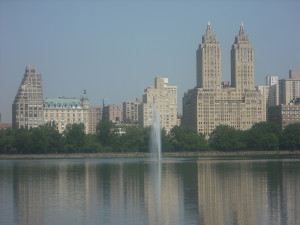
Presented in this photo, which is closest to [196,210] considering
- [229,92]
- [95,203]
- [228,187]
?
[95,203]

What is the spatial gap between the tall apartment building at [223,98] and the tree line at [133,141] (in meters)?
33.5

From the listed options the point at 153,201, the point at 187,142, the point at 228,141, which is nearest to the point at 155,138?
the point at 187,142

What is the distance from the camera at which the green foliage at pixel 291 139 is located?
148 meters

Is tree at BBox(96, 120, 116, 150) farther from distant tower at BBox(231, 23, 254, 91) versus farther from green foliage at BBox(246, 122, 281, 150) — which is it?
distant tower at BBox(231, 23, 254, 91)

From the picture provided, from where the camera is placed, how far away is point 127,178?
196 ft

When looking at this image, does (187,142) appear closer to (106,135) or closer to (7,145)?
(106,135)

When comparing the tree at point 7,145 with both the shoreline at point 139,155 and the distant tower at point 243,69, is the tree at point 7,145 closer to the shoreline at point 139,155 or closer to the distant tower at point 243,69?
the shoreline at point 139,155

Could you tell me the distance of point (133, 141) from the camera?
504 feet

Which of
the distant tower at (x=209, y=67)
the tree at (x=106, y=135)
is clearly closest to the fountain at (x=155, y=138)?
the tree at (x=106, y=135)

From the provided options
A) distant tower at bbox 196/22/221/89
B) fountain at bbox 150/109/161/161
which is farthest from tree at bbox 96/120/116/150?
distant tower at bbox 196/22/221/89

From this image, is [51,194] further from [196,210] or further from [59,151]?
[59,151]

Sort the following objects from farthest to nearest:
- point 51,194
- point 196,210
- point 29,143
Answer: point 29,143 → point 51,194 → point 196,210

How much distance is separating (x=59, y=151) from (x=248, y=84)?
71405mm

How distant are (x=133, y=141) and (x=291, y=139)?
3562 centimetres
